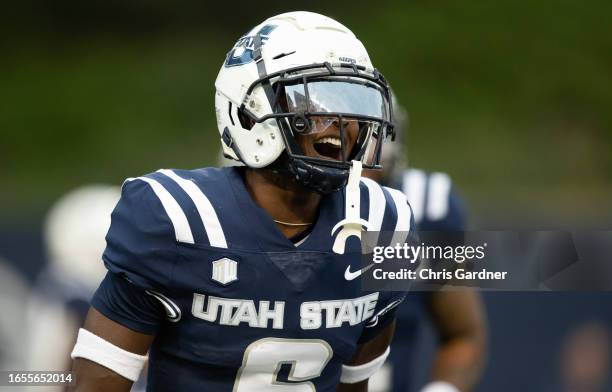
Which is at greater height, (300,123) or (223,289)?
(300,123)

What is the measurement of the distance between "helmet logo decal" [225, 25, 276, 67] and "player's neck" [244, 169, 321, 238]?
0.71 ft

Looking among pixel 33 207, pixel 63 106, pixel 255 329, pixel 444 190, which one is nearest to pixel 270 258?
pixel 255 329

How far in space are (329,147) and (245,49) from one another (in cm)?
26

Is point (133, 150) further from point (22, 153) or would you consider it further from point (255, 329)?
point (255, 329)

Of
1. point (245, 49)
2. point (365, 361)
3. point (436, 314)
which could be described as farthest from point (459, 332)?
point (245, 49)

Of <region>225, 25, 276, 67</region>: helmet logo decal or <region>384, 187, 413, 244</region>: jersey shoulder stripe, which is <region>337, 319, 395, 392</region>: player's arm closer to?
<region>384, 187, 413, 244</region>: jersey shoulder stripe

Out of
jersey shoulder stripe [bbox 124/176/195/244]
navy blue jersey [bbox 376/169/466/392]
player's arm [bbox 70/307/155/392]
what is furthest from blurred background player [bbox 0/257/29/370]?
jersey shoulder stripe [bbox 124/176/195/244]

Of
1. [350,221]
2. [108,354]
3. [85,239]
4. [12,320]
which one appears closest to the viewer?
[108,354]

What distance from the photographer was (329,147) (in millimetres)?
2086

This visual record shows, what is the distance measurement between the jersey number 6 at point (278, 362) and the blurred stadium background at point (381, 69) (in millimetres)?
5404

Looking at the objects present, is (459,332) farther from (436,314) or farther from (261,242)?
(261,242)

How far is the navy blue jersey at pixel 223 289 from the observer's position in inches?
77.4

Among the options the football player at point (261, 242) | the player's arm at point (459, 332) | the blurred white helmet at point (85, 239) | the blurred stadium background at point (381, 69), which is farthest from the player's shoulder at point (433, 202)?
the blurred stadium background at point (381, 69)

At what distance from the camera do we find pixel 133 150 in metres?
8.74
